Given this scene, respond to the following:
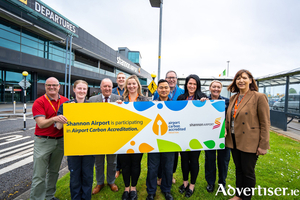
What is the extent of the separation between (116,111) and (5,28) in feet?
69.8

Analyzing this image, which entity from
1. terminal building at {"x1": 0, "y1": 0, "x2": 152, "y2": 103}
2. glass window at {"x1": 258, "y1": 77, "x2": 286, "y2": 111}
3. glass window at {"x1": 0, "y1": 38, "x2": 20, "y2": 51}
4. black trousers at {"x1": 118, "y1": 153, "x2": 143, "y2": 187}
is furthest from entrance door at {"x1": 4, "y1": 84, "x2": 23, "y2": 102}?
glass window at {"x1": 258, "y1": 77, "x2": 286, "y2": 111}

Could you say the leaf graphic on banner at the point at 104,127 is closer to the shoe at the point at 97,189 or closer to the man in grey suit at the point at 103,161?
the man in grey suit at the point at 103,161

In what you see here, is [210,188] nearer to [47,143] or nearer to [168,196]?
[168,196]

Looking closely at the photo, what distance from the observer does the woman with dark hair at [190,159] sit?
103 inches

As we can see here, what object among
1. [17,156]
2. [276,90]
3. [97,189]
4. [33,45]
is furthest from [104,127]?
[33,45]

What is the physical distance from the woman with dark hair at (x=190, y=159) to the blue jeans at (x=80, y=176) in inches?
68.6

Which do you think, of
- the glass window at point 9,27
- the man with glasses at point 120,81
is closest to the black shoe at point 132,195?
the man with glasses at point 120,81

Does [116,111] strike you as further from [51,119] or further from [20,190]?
[20,190]

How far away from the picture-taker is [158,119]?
253cm

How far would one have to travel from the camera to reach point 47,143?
2.25 m

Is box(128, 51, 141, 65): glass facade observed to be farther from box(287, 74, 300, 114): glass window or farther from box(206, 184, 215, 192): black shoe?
box(206, 184, 215, 192): black shoe

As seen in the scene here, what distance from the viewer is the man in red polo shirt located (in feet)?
7.06

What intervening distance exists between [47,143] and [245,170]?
11.1 ft

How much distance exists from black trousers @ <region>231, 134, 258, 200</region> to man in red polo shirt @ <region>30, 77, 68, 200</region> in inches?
121
